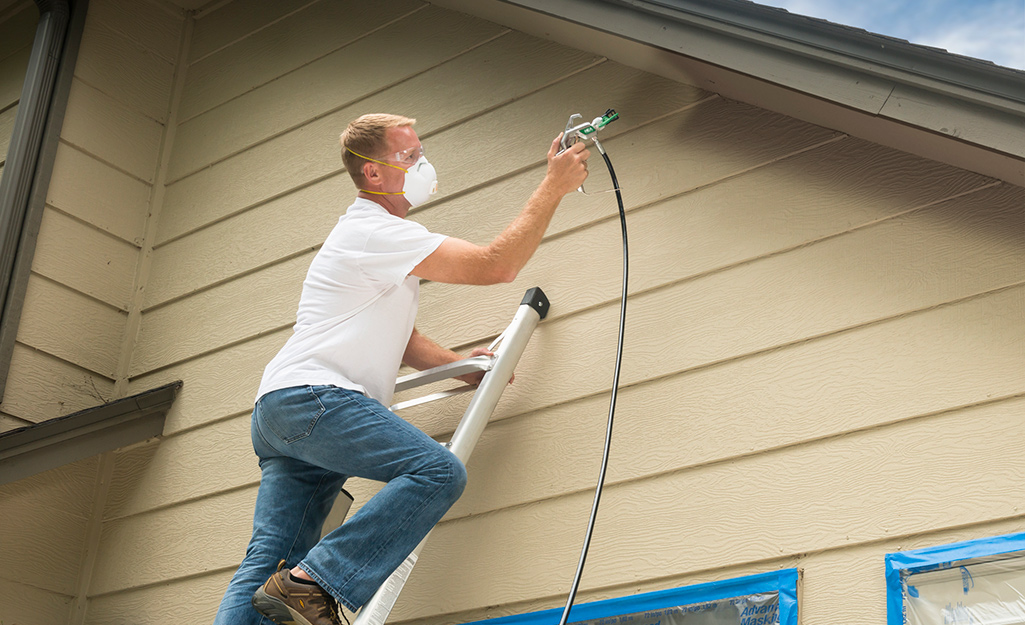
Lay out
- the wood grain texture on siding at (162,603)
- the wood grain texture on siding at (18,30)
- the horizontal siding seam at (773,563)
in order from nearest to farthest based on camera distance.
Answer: the horizontal siding seam at (773,563) → the wood grain texture on siding at (162,603) → the wood grain texture on siding at (18,30)

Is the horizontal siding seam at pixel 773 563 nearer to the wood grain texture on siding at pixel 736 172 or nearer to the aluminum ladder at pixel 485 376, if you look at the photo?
the aluminum ladder at pixel 485 376

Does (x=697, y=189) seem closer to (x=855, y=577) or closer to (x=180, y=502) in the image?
(x=855, y=577)

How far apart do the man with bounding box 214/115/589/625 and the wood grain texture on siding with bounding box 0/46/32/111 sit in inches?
87.8

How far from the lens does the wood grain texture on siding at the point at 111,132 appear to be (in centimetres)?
355

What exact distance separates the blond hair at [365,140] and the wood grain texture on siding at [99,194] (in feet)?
5.27

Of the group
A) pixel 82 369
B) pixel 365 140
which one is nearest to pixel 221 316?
pixel 82 369

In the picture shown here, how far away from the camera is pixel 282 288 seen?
124 inches

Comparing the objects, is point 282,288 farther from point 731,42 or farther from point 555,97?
point 731,42

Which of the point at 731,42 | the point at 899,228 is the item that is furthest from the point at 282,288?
the point at 899,228

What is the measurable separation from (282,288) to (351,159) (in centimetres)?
95

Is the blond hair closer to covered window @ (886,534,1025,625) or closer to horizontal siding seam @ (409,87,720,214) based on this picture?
horizontal siding seam @ (409,87,720,214)

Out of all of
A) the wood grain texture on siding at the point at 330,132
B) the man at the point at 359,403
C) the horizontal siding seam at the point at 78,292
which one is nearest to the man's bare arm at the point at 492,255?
the man at the point at 359,403

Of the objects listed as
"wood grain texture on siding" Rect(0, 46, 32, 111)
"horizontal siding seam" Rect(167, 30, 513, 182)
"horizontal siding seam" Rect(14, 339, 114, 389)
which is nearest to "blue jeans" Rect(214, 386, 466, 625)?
"horizontal siding seam" Rect(14, 339, 114, 389)

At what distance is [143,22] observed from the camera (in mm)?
3918
